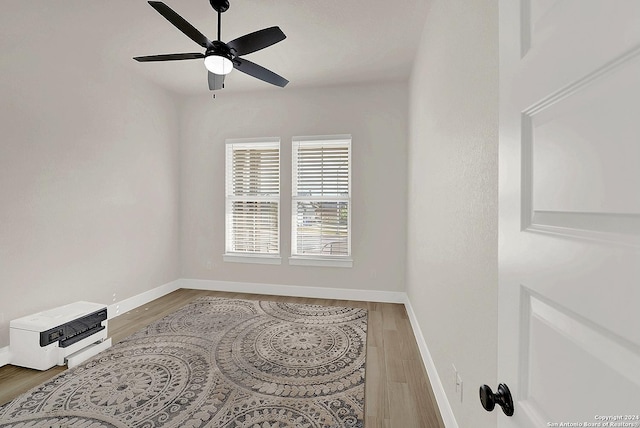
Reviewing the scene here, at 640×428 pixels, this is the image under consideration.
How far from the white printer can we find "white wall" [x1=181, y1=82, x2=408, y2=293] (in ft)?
6.70

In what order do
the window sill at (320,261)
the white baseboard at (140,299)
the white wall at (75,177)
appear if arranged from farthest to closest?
the window sill at (320,261)
the white baseboard at (140,299)
the white wall at (75,177)

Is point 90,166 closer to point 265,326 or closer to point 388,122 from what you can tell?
point 265,326

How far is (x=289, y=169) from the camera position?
4414 mm

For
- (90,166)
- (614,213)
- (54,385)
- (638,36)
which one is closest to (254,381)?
(54,385)

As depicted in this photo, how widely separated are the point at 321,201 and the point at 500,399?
12.3 ft

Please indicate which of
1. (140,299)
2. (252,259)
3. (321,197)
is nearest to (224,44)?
(321,197)

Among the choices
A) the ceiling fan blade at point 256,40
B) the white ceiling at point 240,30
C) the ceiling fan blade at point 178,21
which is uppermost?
the white ceiling at point 240,30

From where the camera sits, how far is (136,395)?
6.83 ft

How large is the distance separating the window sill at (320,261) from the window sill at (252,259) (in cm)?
24

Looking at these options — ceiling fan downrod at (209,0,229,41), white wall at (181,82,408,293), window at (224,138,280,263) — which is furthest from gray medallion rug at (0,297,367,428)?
ceiling fan downrod at (209,0,229,41)

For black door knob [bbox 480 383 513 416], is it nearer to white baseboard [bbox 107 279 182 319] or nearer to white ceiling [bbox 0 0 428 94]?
white ceiling [bbox 0 0 428 94]

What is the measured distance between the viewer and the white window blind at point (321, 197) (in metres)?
4.29

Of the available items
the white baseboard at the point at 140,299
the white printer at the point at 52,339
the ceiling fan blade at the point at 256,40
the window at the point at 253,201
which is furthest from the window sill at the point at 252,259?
the ceiling fan blade at the point at 256,40

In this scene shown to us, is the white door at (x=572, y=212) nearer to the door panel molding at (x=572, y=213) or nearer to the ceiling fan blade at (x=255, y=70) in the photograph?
the door panel molding at (x=572, y=213)
